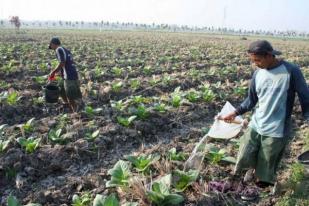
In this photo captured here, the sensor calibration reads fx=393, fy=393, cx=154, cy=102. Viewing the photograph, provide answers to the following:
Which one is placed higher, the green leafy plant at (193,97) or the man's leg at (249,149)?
the man's leg at (249,149)

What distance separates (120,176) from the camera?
4.91 meters

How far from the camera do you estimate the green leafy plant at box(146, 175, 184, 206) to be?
440cm

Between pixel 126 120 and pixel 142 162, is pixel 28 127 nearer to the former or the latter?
pixel 126 120

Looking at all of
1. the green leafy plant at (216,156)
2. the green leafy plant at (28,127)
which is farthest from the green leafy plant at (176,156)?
the green leafy plant at (28,127)

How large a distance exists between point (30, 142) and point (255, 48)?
378cm

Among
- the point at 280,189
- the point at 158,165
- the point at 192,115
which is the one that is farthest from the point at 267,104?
the point at 192,115

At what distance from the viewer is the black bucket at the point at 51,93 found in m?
8.70

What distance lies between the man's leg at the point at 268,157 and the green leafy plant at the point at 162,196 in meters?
1.13

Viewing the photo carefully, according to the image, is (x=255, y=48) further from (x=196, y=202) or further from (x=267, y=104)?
(x=196, y=202)

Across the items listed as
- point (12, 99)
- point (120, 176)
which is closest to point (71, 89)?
point (12, 99)

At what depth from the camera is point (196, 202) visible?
4699 mm

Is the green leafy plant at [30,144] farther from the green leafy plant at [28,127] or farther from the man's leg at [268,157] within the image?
the man's leg at [268,157]

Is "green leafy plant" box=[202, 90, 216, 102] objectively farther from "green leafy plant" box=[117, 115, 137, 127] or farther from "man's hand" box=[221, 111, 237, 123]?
"man's hand" box=[221, 111, 237, 123]

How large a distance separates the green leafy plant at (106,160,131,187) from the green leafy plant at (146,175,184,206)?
387 millimetres
